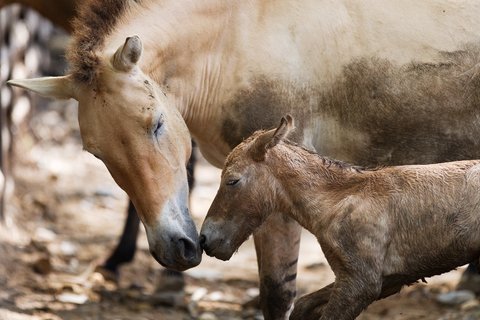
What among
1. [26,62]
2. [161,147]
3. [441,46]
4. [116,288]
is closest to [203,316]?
[116,288]

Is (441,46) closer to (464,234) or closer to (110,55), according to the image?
(464,234)

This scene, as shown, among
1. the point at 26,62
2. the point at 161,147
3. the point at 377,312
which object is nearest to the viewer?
the point at 161,147

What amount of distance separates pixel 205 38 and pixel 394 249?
1.76 meters

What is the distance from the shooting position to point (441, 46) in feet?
18.9

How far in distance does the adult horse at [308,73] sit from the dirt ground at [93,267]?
4.31ft

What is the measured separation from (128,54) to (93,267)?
311 cm

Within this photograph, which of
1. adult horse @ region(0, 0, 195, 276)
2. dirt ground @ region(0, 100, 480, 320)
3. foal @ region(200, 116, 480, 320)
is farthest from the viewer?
adult horse @ region(0, 0, 195, 276)

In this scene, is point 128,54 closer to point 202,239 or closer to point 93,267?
point 202,239

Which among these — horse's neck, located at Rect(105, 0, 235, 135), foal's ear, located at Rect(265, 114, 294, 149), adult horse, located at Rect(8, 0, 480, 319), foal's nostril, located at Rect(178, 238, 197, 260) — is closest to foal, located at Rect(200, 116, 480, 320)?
foal's ear, located at Rect(265, 114, 294, 149)

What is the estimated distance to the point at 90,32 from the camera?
5.65 m

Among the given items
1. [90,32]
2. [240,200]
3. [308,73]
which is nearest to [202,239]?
[240,200]

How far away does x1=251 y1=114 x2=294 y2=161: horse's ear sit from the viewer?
4.77m

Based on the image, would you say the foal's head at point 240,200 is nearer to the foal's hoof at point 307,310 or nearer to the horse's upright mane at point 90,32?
the foal's hoof at point 307,310

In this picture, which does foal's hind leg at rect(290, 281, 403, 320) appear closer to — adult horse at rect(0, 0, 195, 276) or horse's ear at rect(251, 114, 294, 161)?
horse's ear at rect(251, 114, 294, 161)
